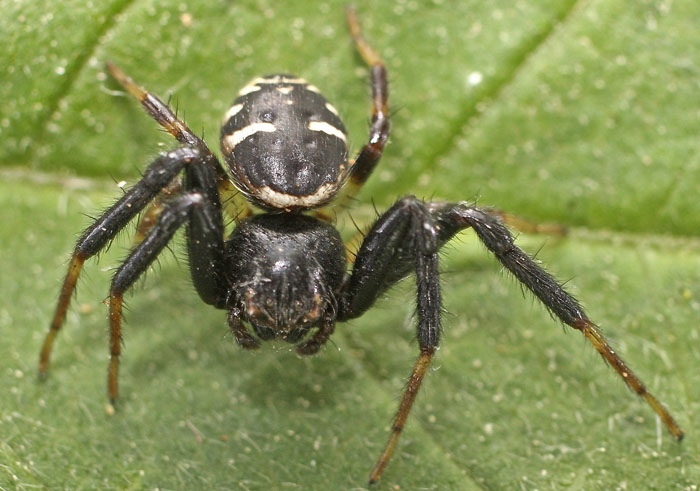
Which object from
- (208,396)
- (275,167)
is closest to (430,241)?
(275,167)

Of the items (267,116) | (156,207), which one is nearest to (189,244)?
(156,207)

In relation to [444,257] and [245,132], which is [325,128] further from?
[444,257]

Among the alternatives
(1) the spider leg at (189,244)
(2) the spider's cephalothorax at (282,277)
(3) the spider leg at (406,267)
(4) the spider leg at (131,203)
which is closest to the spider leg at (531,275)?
(3) the spider leg at (406,267)

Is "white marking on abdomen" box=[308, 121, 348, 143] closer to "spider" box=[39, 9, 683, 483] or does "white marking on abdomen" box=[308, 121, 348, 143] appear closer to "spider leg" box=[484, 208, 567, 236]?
"spider" box=[39, 9, 683, 483]

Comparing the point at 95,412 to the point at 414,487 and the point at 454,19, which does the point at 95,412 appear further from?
the point at 454,19

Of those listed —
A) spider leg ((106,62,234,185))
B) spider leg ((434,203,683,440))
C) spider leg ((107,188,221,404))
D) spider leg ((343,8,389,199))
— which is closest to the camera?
spider leg ((107,188,221,404))

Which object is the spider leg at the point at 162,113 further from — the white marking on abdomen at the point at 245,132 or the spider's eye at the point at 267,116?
the spider's eye at the point at 267,116

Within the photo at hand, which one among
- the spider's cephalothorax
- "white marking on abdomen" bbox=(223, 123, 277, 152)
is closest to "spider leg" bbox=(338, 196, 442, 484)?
the spider's cephalothorax
